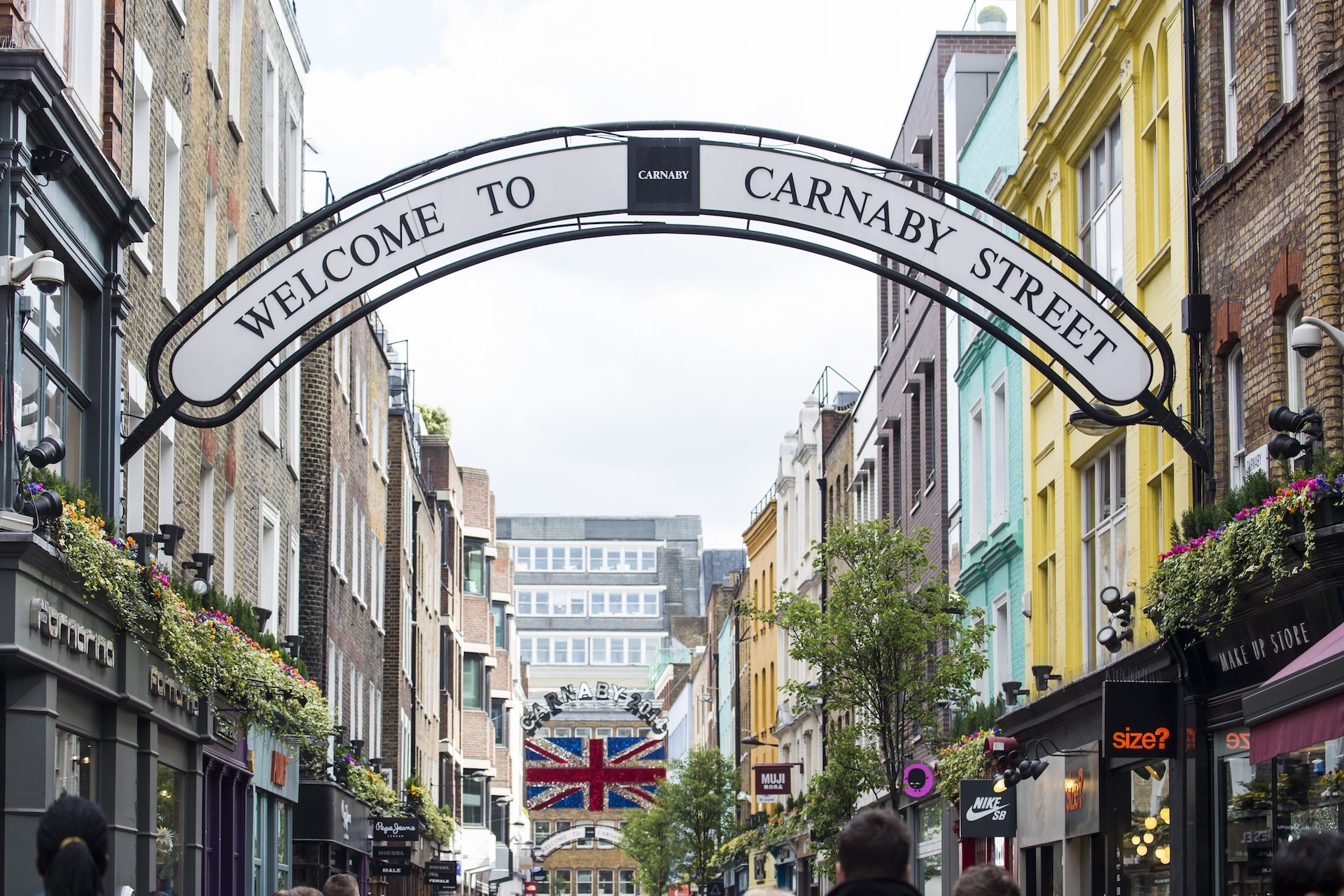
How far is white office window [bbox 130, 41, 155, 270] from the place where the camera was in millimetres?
18812

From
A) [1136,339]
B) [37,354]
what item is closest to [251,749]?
[37,354]

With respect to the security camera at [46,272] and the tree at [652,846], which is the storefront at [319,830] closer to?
the security camera at [46,272]

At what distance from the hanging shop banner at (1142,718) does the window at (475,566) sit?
59049mm

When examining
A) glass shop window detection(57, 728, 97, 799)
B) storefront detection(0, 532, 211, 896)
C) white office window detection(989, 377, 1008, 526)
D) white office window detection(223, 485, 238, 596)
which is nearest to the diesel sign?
Answer: storefront detection(0, 532, 211, 896)

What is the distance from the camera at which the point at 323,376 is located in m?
33.1

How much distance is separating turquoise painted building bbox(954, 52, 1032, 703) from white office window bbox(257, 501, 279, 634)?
32.4 feet

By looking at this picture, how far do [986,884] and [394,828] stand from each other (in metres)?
32.3

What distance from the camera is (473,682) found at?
74438 mm

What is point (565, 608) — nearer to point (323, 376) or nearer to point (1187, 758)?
point (323, 376)

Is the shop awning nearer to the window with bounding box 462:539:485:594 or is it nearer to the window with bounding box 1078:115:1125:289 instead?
the window with bounding box 1078:115:1125:289

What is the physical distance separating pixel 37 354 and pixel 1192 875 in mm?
10500

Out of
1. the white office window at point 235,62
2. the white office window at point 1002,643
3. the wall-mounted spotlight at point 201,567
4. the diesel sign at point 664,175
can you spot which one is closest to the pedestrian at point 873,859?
the diesel sign at point 664,175

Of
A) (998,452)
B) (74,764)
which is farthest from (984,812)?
(74,764)

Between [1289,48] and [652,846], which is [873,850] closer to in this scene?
[1289,48]
